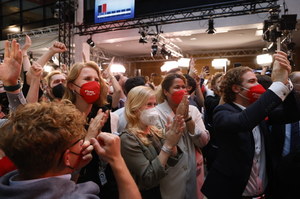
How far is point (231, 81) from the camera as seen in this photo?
1.68 metres

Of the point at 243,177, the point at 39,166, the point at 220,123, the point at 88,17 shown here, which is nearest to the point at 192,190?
the point at 243,177

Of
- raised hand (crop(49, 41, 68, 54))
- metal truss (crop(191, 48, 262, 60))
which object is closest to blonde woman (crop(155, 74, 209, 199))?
raised hand (crop(49, 41, 68, 54))

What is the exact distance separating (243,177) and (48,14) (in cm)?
1218

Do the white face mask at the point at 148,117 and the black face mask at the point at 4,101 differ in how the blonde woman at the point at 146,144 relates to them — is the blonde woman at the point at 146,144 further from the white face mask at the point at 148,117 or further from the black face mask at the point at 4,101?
the black face mask at the point at 4,101

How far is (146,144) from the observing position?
4.90ft

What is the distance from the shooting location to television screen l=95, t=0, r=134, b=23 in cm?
769

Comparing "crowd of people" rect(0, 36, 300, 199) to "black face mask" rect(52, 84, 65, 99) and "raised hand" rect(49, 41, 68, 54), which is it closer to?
"raised hand" rect(49, 41, 68, 54)

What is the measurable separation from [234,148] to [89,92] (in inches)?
41.4

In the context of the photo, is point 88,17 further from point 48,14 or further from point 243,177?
point 243,177

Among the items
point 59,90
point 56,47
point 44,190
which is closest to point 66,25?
point 59,90

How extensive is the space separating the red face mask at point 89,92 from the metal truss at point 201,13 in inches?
228

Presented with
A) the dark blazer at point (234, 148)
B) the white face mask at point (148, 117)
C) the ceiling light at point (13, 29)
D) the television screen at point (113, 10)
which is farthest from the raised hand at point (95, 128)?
the ceiling light at point (13, 29)

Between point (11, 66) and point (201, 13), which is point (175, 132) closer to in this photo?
point (11, 66)

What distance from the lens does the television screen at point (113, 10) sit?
769 cm
